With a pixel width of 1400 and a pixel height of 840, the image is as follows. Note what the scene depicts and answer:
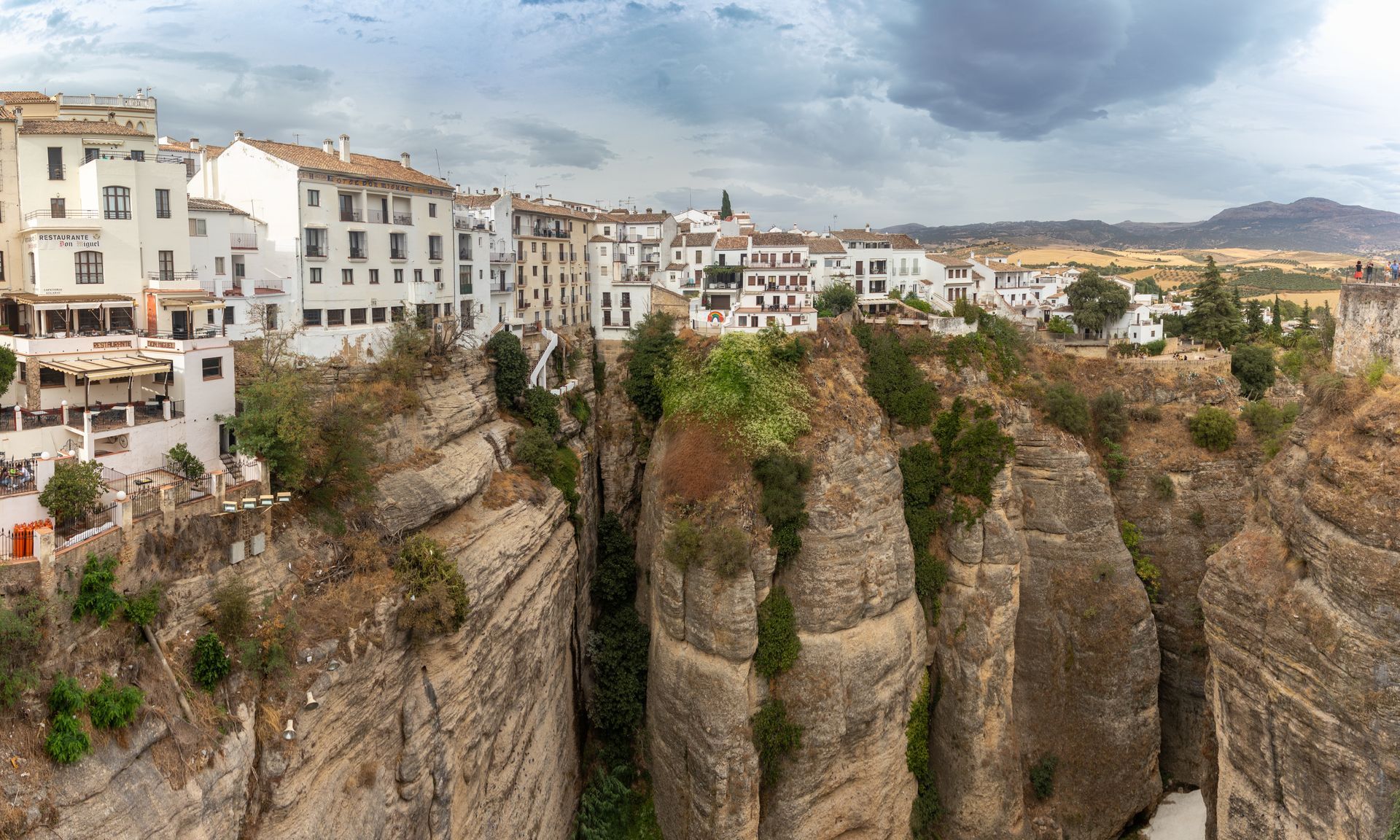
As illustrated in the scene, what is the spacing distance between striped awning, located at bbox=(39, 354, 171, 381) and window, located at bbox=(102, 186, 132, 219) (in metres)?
5.09

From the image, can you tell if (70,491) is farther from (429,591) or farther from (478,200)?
(478,200)

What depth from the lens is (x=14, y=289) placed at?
85.5 feet

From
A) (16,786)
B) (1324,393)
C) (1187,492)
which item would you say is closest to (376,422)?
(16,786)

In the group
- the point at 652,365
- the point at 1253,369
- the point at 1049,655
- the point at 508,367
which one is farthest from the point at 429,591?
the point at 1253,369

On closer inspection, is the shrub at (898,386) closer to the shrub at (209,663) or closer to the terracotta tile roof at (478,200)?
the terracotta tile roof at (478,200)

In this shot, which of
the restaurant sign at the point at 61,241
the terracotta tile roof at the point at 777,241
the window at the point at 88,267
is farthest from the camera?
the terracotta tile roof at the point at 777,241

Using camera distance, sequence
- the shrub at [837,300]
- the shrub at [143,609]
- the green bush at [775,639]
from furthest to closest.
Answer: the shrub at [837,300], the green bush at [775,639], the shrub at [143,609]

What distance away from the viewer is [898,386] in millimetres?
37281

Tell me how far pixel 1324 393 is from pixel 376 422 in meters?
27.8

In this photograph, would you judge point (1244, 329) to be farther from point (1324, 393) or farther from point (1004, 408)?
point (1324, 393)

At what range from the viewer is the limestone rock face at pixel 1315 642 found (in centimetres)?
1953

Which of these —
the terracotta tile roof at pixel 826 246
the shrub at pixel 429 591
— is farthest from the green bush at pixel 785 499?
the terracotta tile roof at pixel 826 246

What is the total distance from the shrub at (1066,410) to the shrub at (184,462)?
32.2 meters

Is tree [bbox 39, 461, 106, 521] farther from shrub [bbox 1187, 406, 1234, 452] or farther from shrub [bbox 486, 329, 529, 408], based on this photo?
shrub [bbox 1187, 406, 1234, 452]
